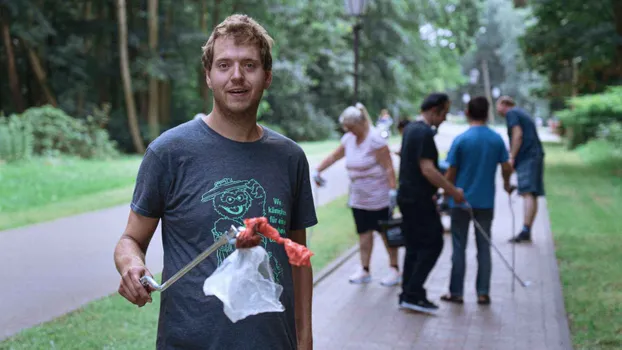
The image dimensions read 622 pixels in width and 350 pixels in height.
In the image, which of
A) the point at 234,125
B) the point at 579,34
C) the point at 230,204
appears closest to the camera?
the point at 230,204

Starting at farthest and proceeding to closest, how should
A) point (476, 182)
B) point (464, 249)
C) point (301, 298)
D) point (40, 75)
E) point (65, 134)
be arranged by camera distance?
point (40, 75) < point (65, 134) < point (464, 249) < point (476, 182) < point (301, 298)

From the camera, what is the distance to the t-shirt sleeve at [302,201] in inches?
125

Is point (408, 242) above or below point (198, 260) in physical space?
below

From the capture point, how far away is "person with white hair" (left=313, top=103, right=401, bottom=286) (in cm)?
943

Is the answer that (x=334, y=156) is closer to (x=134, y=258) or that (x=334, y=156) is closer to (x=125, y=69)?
(x=134, y=258)

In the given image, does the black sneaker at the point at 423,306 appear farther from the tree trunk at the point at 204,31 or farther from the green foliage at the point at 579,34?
the tree trunk at the point at 204,31

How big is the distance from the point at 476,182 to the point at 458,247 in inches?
24.2

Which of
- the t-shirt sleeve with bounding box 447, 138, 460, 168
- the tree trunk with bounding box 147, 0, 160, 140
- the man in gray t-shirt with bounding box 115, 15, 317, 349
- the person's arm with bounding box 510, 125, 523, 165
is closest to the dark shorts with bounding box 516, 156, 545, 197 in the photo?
the person's arm with bounding box 510, 125, 523, 165

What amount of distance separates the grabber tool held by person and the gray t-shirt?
13 cm

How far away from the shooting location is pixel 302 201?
323cm

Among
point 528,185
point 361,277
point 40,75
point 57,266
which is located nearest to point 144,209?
point 361,277

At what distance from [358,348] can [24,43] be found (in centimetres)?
2522

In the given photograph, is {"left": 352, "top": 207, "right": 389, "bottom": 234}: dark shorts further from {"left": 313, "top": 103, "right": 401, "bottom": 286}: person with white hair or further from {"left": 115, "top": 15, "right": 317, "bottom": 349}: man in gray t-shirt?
{"left": 115, "top": 15, "right": 317, "bottom": 349}: man in gray t-shirt

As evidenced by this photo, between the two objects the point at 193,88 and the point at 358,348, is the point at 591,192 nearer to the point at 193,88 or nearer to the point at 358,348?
the point at 358,348
